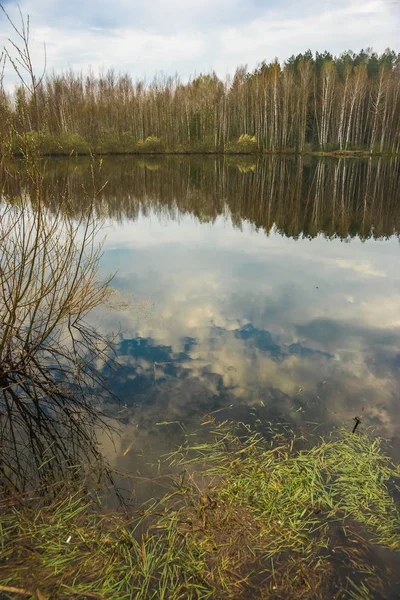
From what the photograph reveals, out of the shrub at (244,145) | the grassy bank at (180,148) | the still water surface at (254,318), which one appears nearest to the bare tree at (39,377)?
the still water surface at (254,318)

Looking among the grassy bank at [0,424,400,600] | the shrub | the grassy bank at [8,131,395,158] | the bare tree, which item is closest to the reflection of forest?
the bare tree

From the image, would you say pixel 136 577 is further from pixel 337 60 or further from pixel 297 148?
pixel 337 60

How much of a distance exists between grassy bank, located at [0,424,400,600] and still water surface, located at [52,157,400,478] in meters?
0.54

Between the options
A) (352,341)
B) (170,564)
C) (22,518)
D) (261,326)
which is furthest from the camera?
(261,326)

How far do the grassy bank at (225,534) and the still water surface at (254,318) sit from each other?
540mm

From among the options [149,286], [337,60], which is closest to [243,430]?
[149,286]

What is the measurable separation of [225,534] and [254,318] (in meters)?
4.20

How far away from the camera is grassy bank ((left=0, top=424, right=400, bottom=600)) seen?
95.5 inches

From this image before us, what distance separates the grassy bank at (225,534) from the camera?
95.5 inches

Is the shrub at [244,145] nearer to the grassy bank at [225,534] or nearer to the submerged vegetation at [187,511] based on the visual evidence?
the submerged vegetation at [187,511]

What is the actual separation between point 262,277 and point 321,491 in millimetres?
6082

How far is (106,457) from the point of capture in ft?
11.8

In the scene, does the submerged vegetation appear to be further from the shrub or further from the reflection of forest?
the shrub

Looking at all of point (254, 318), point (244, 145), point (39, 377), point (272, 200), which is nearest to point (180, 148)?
point (244, 145)
